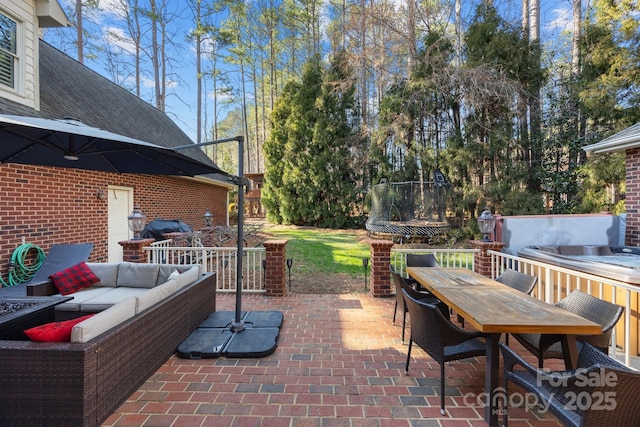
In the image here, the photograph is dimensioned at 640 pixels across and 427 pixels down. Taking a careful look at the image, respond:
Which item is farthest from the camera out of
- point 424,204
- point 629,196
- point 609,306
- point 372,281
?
point 424,204

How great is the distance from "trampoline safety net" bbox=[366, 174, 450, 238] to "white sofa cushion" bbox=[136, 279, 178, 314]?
28.3 feet

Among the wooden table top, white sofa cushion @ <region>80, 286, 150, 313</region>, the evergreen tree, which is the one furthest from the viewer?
the evergreen tree

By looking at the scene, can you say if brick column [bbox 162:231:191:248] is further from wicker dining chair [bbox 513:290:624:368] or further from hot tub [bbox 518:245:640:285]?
hot tub [bbox 518:245:640:285]

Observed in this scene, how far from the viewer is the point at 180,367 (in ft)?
9.05

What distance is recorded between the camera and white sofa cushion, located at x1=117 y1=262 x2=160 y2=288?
392 cm

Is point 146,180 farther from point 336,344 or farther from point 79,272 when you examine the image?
point 336,344

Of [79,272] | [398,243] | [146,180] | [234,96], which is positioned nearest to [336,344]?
[79,272]

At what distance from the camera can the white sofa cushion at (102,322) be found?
1.88 meters

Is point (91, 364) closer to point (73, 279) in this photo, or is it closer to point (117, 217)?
point (73, 279)

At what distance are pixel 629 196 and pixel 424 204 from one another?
5.59 m

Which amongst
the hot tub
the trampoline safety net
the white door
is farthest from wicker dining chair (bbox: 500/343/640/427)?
the trampoline safety net

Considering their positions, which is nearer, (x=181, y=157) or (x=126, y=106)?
(x=181, y=157)

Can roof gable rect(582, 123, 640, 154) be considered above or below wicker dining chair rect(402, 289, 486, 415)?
above

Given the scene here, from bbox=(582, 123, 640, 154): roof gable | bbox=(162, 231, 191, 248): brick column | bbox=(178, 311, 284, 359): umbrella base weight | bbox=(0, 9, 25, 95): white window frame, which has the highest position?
bbox=(0, 9, 25, 95): white window frame
